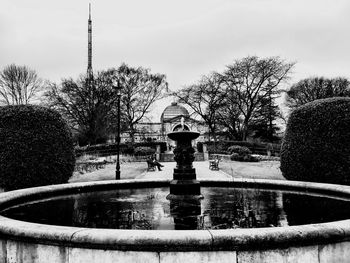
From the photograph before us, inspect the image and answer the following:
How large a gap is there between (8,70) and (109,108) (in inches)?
541

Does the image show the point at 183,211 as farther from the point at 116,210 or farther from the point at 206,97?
the point at 206,97

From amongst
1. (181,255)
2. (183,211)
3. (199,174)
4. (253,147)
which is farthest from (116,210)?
(253,147)

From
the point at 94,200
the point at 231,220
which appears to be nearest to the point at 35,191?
the point at 94,200

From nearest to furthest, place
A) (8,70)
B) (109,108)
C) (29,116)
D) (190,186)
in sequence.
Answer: (190,186) → (29,116) → (8,70) → (109,108)

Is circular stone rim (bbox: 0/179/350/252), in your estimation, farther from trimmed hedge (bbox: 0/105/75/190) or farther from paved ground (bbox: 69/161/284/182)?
paved ground (bbox: 69/161/284/182)

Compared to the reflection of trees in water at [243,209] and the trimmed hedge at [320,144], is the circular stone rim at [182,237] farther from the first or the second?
the trimmed hedge at [320,144]

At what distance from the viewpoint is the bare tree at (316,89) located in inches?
2011

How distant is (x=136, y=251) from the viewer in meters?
4.17

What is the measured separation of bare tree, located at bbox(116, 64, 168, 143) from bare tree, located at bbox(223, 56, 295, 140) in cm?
1175

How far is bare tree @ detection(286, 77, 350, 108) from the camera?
5107cm

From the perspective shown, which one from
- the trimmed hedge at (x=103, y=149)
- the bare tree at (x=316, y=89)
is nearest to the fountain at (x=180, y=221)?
the trimmed hedge at (x=103, y=149)

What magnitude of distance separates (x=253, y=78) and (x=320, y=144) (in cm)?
3188

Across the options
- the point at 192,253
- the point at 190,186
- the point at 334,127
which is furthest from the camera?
the point at 334,127

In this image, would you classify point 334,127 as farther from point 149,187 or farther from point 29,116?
point 29,116
